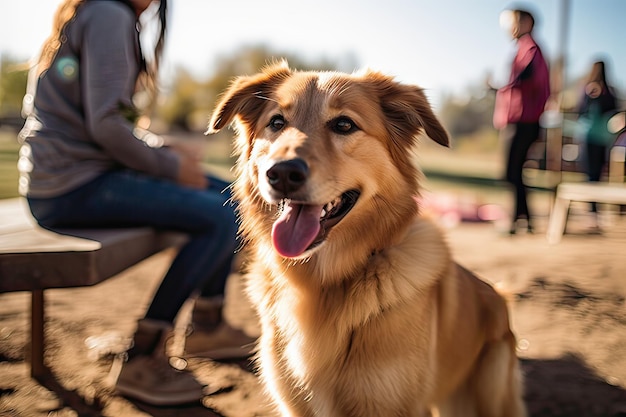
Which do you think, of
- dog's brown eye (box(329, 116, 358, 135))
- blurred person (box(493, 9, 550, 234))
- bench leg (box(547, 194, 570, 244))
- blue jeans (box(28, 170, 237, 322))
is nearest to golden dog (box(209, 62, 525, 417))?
dog's brown eye (box(329, 116, 358, 135))

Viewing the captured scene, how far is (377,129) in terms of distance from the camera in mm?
2348

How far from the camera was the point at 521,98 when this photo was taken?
20.2 feet

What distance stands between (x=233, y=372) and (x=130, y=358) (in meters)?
0.64

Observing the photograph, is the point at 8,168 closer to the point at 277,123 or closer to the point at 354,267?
the point at 277,123

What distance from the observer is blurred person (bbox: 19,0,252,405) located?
271 cm

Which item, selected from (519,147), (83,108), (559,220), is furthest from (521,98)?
(83,108)

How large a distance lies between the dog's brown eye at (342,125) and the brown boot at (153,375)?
147 centimetres

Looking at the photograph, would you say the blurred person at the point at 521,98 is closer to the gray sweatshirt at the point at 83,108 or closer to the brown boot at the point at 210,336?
the brown boot at the point at 210,336

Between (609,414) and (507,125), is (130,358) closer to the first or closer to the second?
(609,414)

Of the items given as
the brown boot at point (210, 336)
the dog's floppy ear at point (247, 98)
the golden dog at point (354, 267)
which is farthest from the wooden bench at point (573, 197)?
the dog's floppy ear at point (247, 98)

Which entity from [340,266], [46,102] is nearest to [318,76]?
[340,266]

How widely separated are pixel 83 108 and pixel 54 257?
34.7 inches

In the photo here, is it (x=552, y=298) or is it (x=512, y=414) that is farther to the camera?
(x=552, y=298)

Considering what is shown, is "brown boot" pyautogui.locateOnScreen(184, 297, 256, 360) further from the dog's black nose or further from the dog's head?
the dog's black nose
